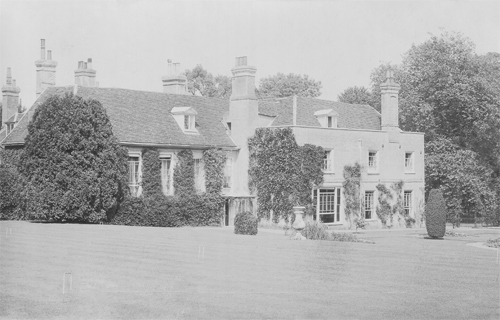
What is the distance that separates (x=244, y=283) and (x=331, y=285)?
7.23 ft

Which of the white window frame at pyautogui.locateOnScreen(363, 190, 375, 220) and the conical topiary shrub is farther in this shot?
the white window frame at pyautogui.locateOnScreen(363, 190, 375, 220)

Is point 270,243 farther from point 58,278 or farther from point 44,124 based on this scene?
point 44,124

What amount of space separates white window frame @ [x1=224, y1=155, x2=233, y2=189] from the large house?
6 centimetres

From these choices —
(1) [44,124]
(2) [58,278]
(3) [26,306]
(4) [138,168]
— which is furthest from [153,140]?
(3) [26,306]

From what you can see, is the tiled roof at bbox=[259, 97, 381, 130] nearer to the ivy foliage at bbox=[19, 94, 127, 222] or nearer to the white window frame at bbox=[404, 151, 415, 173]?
the white window frame at bbox=[404, 151, 415, 173]

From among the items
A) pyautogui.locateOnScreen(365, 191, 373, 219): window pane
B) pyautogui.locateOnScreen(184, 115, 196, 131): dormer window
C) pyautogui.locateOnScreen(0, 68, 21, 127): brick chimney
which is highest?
pyautogui.locateOnScreen(0, 68, 21, 127): brick chimney

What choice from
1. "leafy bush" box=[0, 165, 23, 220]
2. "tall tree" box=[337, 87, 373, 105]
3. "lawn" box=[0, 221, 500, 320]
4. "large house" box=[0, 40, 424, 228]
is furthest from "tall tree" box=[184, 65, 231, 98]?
"lawn" box=[0, 221, 500, 320]

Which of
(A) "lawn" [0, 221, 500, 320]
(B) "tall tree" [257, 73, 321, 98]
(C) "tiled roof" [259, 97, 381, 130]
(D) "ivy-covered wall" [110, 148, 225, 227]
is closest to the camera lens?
(A) "lawn" [0, 221, 500, 320]

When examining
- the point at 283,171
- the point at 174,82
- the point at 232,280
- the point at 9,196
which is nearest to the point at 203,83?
the point at 174,82

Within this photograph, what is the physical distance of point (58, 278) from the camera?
18.7 meters

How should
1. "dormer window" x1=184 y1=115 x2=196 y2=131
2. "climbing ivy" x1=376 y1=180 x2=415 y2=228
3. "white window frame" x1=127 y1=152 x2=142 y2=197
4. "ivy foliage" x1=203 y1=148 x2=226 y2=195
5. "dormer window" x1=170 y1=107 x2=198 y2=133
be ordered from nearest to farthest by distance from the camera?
"white window frame" x1=127 y1=152 x2=142 y2=197 < "ivy foliage" x1=203 y1=148 x2=226 y2=195 < "dormer window" x1=170 y1=107 x2=198 y2=133 < "dormer window" x1=184 y1=115 x2=196 y2=131 < "climbing ivy" x1=376 y1=180 x2=415 y2=228

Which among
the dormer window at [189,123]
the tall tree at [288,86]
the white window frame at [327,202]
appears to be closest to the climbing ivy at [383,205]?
the white window frame at [327,202]

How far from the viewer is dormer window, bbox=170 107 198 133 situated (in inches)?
1756

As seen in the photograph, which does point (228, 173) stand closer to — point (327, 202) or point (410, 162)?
point (327, 202)
